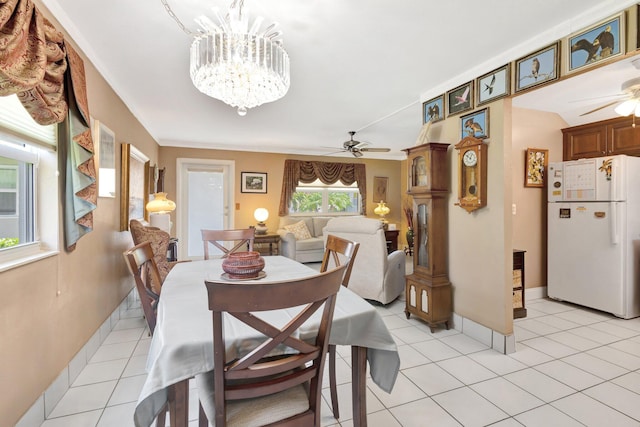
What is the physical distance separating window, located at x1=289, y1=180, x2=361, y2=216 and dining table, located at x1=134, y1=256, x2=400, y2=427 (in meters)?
4.85

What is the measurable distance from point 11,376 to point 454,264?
3.09 m

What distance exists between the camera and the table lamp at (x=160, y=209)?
378cm

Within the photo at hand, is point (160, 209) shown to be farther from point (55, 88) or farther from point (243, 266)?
point (243, 266)

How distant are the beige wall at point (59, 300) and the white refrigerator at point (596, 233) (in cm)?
475

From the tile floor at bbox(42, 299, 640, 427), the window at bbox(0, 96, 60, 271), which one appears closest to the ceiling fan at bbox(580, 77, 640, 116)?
the tile floor at bbox(42, 299, 640, 427)

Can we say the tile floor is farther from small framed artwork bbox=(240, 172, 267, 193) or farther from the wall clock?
small framed artwork bbox=(240, 172, 267, 193)

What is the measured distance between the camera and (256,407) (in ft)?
3.53

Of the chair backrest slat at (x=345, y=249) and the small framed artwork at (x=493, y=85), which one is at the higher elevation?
the small framed artwork at (x=493, y=85)

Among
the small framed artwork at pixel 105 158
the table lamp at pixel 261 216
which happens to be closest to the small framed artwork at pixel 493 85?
the small framed artwork at pixel 105 158

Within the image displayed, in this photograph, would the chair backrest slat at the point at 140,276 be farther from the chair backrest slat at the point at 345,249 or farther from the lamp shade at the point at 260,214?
the lamp shade at the point at 260,214

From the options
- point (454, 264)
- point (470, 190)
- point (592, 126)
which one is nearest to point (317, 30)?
point (470, 190)

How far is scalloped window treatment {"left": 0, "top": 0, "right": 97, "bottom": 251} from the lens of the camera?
1.11 metres

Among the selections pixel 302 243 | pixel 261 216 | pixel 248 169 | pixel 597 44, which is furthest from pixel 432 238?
pixel 248 169

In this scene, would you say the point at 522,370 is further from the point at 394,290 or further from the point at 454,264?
the point at 394,290
